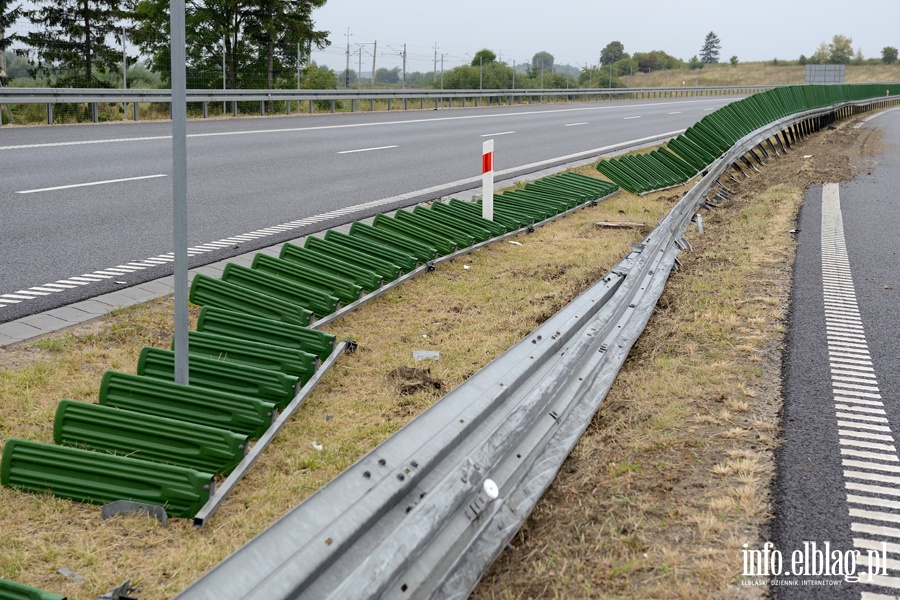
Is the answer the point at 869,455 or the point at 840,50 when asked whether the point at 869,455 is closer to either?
the point at 869,455

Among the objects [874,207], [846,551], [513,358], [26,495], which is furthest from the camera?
[874,207]

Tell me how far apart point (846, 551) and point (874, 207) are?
944 centimetres

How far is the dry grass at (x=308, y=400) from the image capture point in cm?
295

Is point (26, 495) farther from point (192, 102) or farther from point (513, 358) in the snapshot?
point (192, 102)

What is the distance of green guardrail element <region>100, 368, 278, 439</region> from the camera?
379 centimetres

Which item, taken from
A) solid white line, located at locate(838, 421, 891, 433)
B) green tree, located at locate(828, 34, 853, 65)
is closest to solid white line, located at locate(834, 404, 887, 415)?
solid white line, located at locate(838, 421, 891, 433)

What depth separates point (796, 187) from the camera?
13.0m

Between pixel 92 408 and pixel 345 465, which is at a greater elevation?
pixel 92 408

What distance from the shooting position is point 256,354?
4.43m

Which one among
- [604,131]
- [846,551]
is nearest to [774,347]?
[846,551]

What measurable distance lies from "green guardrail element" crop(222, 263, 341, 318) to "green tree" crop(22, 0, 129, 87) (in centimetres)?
2834

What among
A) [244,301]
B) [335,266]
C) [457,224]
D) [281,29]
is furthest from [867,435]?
[281,29]

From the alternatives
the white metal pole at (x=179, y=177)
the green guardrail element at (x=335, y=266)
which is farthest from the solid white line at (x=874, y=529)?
the green guardrail element at (x=335, y=266)

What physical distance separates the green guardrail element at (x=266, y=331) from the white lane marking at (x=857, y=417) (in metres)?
2.54
